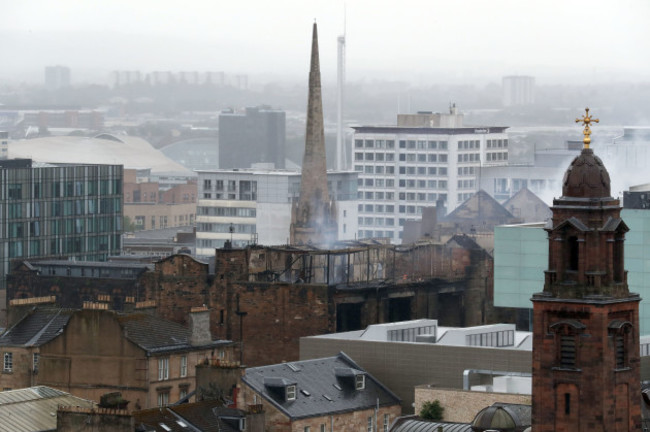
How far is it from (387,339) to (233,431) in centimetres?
2560

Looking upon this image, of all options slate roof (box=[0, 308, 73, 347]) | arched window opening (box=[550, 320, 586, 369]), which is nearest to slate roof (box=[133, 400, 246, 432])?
slate roof (box=[0, 308, 73, 347])

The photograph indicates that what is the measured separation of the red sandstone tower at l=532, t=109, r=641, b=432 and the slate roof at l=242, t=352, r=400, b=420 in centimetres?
2924

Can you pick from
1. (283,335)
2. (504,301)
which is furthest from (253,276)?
(504,301)

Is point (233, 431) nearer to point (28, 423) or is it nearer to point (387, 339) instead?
point (28, 423)

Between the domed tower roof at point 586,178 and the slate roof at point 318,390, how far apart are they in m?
29.9

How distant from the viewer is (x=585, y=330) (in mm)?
91188

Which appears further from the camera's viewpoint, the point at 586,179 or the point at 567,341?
the point at 586,179

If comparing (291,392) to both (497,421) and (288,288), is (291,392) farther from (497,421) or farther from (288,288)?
(288,288)

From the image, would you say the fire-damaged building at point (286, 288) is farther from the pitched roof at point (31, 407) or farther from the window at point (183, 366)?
the pitched roof at point (31, 407)

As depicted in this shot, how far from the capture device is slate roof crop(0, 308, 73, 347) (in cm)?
13862

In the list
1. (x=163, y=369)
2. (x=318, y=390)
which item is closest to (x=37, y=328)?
(x=163, y=369)

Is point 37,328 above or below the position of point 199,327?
below

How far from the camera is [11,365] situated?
454 feet

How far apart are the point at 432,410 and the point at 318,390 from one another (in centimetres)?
719
